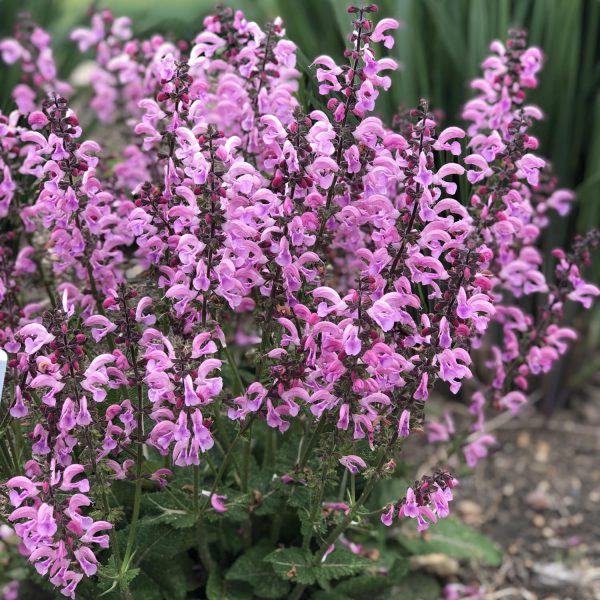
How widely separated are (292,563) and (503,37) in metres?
2.32

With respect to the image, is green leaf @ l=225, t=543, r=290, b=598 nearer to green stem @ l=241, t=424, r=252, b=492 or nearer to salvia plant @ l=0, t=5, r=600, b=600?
salvia plant @ l=0, t=5, r=600, b=600

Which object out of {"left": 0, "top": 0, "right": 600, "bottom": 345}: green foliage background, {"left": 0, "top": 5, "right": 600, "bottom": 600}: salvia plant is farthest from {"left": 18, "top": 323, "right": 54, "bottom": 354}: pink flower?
{"left": 0, "top": 0, "right": 600, "bottom": 345}: green foliage background

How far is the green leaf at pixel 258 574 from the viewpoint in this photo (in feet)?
7.57

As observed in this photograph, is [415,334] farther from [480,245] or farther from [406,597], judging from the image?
[406,597]

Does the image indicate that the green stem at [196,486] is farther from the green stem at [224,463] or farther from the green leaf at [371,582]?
the green leaf at [371,582]

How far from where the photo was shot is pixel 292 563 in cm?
222

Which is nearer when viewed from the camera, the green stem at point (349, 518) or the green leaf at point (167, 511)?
the green stem at point (349, 518)

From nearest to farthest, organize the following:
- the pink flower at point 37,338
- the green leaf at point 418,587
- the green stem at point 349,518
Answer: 1. the pink flower at point 37,338
2. the green stem at point 349,518
3. the green leaf at point 418,587

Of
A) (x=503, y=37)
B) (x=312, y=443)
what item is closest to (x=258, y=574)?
(x=312, y=443)

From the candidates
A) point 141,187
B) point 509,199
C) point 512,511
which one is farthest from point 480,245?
point 512,511

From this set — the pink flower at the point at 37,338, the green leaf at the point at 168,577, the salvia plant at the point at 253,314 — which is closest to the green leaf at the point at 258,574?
the salvia plant at the point at 253,314

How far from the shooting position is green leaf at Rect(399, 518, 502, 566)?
2854 millimetres

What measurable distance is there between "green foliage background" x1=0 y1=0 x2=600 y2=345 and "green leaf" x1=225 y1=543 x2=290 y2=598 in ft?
6.45

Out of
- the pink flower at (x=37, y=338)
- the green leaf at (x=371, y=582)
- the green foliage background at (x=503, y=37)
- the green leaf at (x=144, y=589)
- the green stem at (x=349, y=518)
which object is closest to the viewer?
the pink flower at (x=37, y=338)
